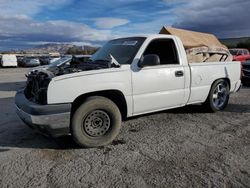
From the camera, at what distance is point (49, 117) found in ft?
12.5

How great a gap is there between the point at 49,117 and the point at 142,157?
150 centimetres

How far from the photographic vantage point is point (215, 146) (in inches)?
166

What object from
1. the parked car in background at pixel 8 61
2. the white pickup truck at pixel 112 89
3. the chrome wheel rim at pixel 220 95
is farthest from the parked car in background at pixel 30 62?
the chrome wheel rim at pixel 220 95

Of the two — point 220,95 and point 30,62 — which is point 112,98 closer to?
point 220,95

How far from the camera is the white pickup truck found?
12.8 feet

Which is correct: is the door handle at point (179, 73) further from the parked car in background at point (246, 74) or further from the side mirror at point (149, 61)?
the parked car in background at point (246, 74)

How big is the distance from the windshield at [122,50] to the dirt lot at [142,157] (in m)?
1.42

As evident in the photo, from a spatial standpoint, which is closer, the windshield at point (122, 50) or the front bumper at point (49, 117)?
the front bumper at point (49, 117)

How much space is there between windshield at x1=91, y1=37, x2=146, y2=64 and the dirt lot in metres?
1.42

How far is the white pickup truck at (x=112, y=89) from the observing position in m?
3.89

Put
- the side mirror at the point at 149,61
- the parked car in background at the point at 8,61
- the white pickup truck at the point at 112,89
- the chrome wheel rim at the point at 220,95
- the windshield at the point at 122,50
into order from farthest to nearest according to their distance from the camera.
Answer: the parked car in background at the point at 8,61 → the chrome wheel rim at the point at 220,95 → the windshield at the point at 122,50 → the side mirror at the point at 149,61 → the white pickup truck at the point at 112,89

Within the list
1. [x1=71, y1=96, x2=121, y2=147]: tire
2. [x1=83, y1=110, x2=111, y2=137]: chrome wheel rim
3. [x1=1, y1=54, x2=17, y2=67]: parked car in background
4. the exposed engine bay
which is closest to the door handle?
the exposed engine bay

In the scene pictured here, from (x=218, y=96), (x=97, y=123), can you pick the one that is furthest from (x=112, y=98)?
(x=218, y=96)

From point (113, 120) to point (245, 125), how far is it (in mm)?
2840
